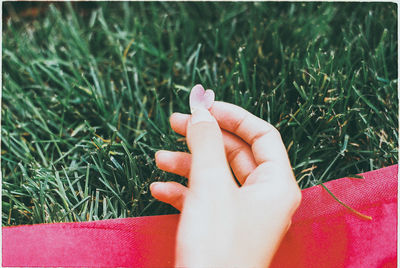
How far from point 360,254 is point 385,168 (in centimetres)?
23

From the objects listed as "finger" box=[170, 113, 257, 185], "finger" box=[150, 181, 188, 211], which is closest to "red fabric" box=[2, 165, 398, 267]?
"finger" box=[150, 181, 188, 211]

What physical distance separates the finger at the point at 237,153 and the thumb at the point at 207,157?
0.45 ft

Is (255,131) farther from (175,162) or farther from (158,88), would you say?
(158,88)

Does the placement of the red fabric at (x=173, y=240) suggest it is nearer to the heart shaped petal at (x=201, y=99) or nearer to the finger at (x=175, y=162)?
the finger at (x=175, y=162)

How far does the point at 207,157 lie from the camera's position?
0.67 m

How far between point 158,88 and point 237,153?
462 mm

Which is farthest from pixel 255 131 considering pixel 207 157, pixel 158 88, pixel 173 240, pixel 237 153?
pixel 158 88

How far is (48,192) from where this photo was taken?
950 mm

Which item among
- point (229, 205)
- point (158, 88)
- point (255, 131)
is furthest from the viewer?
point (158, 88)

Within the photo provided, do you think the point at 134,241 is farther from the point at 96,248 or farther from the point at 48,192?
the point at 48,192

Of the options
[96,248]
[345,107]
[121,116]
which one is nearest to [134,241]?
[96,248]

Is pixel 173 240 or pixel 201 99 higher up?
pixel 201 99

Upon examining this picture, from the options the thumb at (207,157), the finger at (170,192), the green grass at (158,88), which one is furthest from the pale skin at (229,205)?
the green grass at (158,88)

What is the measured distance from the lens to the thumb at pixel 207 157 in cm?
66
